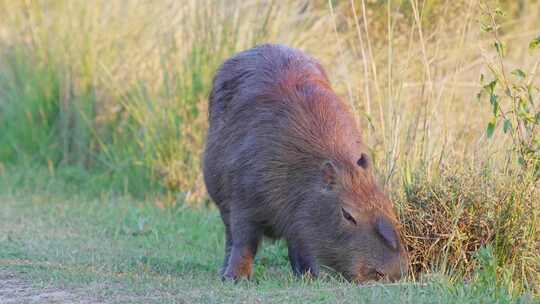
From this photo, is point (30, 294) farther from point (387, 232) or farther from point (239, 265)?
point (387, 232)

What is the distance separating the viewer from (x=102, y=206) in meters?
7.68

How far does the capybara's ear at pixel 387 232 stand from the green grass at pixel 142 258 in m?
0.21

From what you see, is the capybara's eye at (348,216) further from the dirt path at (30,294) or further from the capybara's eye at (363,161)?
the dirt path at (30,294)

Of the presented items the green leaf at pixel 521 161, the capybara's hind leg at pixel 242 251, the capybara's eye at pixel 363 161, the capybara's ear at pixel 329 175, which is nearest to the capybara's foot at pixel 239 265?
the capybara's hind leg at pixel 242 251

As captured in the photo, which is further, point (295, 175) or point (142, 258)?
point (142, 258)

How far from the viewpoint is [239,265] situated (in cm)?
523

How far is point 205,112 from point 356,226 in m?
3.43

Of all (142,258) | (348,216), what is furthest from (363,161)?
(142,258)

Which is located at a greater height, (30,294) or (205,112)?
(30,294)

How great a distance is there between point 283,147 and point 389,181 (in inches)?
35.8

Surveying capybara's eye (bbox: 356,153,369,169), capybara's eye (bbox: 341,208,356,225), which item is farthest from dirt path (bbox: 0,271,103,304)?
capybara's eye (bbox: 356,153,369,169)

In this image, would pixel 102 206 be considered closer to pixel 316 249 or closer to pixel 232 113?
pixel 232 113

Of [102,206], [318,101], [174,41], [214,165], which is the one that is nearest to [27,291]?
[214,165]

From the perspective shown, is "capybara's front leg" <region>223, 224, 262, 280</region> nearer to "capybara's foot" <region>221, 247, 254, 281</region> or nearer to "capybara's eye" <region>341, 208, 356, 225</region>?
"capybara's foot" <region>221, 247, 254, 281</region>
